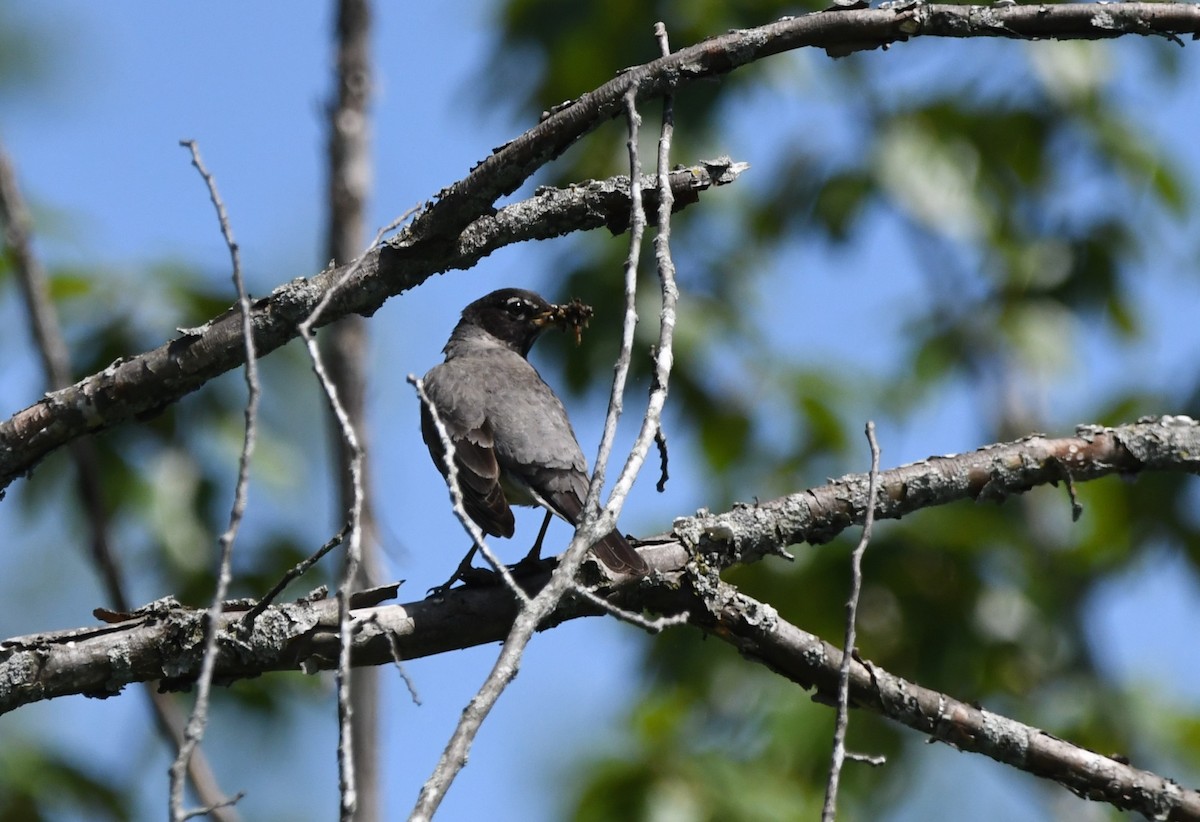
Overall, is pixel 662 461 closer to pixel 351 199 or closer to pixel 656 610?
pixel 656 610

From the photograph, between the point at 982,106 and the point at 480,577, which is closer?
the point at 480,577

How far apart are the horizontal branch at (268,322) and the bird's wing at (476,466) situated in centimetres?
75

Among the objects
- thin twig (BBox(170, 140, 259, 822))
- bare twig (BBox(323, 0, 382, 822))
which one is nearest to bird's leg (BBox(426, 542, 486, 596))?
thin twig (BBox(170, 140, 259, 822))

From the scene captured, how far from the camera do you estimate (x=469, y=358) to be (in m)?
5.97

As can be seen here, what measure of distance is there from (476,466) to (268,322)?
1418 millimetres

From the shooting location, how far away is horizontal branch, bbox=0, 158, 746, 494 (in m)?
3.62

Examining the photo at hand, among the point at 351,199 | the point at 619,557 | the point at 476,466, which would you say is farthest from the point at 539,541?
the point at 351,199

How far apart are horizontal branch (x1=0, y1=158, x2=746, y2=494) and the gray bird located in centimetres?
96

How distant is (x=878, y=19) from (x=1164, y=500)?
18.0 ft

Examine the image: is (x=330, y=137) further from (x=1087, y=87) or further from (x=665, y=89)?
(x=1087, y=87)

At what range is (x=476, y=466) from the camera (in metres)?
4.95

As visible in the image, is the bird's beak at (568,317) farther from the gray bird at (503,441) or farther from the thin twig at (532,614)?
the thin twig at (532,614)

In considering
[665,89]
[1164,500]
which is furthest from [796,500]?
[1164,500]

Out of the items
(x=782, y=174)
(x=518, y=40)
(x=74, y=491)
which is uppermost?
(x=518, y=40)
